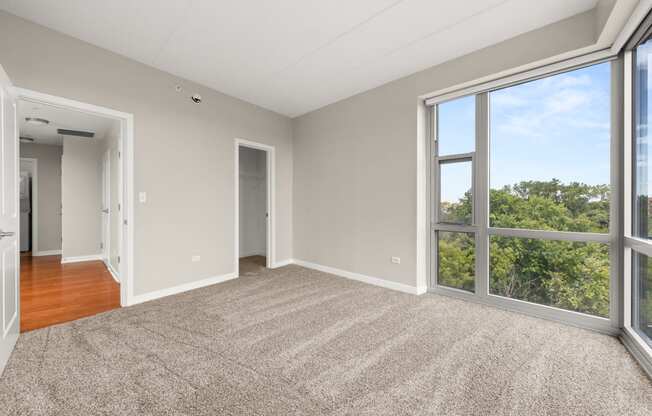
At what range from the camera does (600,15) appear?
2084 millimetres

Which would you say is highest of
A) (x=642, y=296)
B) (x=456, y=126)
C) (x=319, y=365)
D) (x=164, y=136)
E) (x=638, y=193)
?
(x=456, y=126)

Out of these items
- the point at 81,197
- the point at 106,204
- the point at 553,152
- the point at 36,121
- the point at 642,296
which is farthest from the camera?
the point at 81,197

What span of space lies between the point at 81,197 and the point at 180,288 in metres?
3.65

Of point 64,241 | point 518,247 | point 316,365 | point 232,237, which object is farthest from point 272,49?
point 64,241

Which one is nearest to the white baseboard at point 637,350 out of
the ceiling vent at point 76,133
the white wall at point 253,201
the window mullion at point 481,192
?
the window mullion at point 481,192

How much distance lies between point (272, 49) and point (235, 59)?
494mm

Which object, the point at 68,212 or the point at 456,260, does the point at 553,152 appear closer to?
the point at 456,260

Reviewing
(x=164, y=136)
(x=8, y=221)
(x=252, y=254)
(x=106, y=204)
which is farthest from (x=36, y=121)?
(x=252, y=254)

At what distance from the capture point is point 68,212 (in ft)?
16.7

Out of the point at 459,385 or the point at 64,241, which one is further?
the point at 64,241

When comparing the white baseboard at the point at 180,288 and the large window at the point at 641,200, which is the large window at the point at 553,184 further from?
the white baseboard at the point at 180,288

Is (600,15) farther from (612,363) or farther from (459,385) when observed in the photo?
(459,385)

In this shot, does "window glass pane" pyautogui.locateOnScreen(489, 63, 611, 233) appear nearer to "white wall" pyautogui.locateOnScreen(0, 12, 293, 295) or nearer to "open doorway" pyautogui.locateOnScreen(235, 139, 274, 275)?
"white wall" pyautogui.locateOnScreen(0, 12, 293, 295)

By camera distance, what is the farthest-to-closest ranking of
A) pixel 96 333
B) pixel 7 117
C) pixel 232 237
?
pixel 232 237 < pixel 96 333 < pixel 7 117
